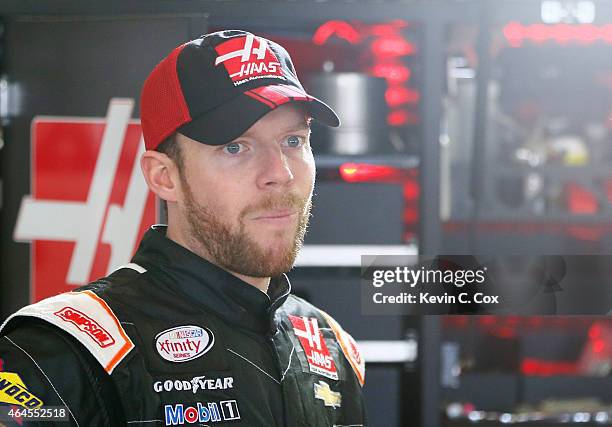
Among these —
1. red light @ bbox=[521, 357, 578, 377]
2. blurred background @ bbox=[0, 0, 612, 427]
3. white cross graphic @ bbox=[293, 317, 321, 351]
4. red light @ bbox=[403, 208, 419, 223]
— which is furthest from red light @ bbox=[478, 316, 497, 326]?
white cross graphic @ bbox=[293, 317, 321, 351]

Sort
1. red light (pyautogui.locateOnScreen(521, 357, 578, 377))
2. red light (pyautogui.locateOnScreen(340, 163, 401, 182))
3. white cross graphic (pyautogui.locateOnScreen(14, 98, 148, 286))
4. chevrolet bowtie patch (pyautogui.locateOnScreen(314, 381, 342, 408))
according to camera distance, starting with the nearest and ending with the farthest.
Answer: chevrolet bowtie patch (pyautogui.locateOnScreen(314, 381, 342, 408)), white cross graphic (pyautogui.locateOnScreen(14, 98, 148, 286)), red light (pyautogui.locateOnScreen(340, 163, 401, 182)), red light (pyautogui.locateOnScreen(521, 357, 578, 377))

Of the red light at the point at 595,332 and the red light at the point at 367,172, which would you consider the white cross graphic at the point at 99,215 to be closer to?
the red light at the point at 367,172

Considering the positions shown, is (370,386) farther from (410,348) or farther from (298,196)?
(298,196)

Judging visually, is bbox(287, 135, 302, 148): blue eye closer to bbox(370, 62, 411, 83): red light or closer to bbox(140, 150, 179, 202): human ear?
bbox(140, 150, 179, 202): human ear

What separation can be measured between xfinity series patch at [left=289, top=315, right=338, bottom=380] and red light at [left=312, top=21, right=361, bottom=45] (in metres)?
1.33

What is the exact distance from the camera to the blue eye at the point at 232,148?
3.54 ft

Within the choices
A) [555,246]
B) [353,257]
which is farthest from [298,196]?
[555,246]

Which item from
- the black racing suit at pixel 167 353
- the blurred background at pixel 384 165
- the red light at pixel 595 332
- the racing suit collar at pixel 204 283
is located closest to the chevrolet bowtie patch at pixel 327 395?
the black racing suit at pixel 167 353

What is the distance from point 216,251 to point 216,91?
19 centimetres

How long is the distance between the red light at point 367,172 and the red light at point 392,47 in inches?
12.4

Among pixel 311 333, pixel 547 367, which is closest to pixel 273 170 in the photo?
pixel 311 333

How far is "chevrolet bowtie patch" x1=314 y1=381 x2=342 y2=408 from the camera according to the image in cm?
117

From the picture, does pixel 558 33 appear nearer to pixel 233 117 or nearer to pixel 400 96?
pixel 400 96

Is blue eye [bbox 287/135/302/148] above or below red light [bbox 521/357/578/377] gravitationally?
above
